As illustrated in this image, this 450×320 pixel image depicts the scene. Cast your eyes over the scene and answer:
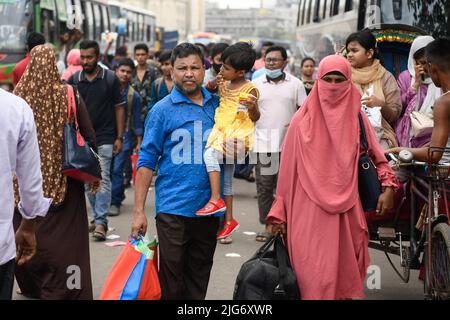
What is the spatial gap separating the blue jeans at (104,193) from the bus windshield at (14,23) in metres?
9.99

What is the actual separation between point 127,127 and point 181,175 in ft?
18.5

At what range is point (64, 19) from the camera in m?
22.0

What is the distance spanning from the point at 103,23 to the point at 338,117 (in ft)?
79.4

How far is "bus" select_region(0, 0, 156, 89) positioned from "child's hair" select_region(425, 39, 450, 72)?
28.8 feet

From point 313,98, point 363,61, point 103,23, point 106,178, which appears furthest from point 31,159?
point 103,23

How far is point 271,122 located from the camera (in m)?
8.42

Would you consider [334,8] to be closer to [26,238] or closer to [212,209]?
[212,209]

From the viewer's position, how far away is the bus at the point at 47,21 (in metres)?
17.9

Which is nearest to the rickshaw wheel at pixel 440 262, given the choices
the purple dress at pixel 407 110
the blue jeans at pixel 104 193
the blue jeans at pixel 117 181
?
the purple dress at pixel 407 110

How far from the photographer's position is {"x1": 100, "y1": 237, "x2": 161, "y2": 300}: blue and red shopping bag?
174 inches

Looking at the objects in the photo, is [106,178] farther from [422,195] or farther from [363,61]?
[422,195]

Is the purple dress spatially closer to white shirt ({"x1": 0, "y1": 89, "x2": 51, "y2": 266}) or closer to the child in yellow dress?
the child in yellow dress

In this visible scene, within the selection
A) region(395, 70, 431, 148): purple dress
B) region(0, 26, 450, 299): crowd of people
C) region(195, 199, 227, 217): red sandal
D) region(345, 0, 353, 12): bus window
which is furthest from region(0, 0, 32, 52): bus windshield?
region(195, 199, 227, 217): red sandal

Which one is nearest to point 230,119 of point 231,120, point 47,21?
point 231,120
